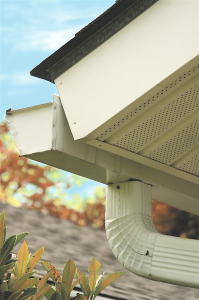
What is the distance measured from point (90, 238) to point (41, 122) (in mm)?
5536

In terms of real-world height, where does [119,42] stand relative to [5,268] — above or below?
above

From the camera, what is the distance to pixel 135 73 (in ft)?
6.76

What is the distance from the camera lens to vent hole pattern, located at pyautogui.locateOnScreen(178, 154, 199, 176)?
283cm

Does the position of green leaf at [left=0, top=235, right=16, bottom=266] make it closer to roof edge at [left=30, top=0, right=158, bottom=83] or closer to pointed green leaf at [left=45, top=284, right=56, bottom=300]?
pointed green leaf at [left=45, top=284, right=56, bottom=300]

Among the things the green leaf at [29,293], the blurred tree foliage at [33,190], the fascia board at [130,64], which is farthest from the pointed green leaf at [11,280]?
the blurred tree foliage at [33,190]

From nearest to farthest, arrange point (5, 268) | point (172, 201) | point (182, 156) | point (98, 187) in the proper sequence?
point (5, 268) → point (182, 156) → point (172, 201) → point (98, 187)

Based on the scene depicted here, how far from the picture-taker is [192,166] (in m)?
2.88

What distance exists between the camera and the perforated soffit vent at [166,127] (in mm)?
2217

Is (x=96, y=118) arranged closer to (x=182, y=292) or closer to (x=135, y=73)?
(x=135, y=73)

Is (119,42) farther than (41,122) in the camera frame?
No

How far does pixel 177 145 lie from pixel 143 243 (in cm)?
71

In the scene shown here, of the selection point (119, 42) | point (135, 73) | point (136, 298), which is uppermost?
point (119, 42)

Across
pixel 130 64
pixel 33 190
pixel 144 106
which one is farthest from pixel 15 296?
pixel 33 190

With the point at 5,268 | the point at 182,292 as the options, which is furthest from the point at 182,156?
the point at 182,292
